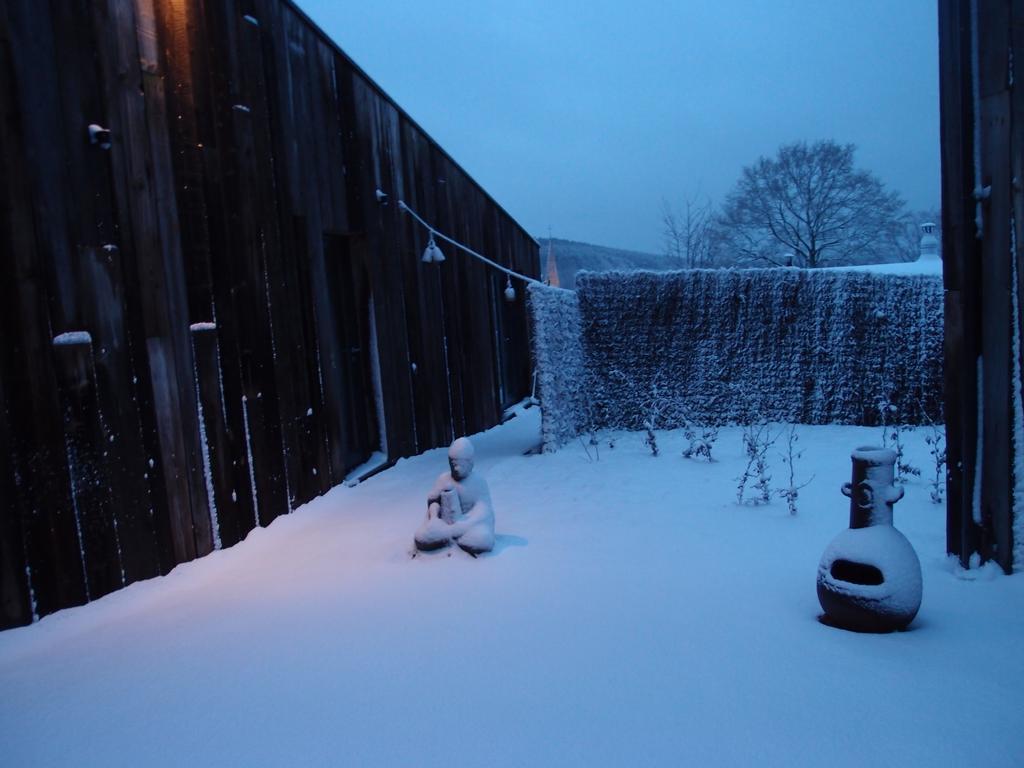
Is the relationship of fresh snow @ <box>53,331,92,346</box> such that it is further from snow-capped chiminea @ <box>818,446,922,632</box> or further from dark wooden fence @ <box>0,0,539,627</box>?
snow-capped chiminea @ <box>818,446,922,632</box>

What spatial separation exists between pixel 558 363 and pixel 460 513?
12.5 ft

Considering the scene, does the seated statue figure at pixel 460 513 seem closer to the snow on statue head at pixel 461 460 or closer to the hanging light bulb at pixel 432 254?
the snow on statue head at pixel 461 460

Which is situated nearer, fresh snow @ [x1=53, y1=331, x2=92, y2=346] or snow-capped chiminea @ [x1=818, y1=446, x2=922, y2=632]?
snow-capped chiminea @ [x1=818, y1=446, x2=922, y2=632]

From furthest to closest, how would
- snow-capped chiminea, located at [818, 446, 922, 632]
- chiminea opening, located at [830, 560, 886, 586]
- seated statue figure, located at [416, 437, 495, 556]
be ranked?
seated statue figure, located at [416, 437, 495, 556]
chiminea opening, located at [830, 560, 886, 586]
snow-capped chiminea, located at [818, 446, 922, 632]

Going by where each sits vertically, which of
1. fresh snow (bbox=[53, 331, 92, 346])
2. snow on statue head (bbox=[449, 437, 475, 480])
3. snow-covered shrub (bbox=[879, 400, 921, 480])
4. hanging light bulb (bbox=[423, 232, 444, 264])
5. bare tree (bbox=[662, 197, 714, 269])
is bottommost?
snow-covered shrub (bbox=[879, 400, 921, 480])

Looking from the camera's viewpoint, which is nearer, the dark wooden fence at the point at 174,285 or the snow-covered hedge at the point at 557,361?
the dark wooden fence at the point at 174,285

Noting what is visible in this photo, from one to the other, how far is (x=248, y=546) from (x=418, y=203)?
4455 millimetres

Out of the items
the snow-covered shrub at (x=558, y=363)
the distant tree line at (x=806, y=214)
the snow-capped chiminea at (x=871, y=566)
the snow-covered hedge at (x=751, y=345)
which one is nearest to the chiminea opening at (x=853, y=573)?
Answer: the snow-capped chiminea at (x=871, y=566)

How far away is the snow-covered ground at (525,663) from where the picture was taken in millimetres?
1858

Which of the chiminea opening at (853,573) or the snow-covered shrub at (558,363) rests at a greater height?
the snow-covered shrub at (558,363)

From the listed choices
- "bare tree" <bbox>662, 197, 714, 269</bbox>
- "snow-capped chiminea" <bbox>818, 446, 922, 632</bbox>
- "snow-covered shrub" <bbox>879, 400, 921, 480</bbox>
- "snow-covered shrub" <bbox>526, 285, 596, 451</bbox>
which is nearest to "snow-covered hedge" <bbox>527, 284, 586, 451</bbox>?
"snow-covered shrub" <bbox>526, 285, 596, 451</bbox>

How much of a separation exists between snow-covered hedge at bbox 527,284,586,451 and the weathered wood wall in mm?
4222

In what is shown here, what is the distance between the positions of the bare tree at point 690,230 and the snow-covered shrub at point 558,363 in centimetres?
1947

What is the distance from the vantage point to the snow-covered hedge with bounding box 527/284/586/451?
6.95 m
